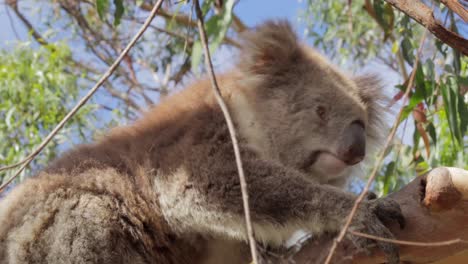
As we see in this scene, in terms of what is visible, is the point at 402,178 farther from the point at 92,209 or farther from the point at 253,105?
the point at 92,209

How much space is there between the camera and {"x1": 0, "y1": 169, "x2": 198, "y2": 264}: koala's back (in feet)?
6.75

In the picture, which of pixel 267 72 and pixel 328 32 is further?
pixel 328 32

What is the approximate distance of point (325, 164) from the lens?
8.42ft

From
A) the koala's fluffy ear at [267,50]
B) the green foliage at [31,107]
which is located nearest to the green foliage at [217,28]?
the koala's fluffy ear at [267,50]

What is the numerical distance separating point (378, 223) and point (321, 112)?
0.92 m

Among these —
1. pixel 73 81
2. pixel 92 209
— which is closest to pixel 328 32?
pixel 73 81

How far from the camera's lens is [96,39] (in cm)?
762

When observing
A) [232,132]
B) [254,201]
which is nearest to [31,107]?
[254,201]

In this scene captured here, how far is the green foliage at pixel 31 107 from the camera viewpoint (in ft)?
16.9

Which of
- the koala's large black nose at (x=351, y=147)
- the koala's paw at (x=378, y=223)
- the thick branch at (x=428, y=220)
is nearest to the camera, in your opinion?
the thick branch at (x=428, y=220)

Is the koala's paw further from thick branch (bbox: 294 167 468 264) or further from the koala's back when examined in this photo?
the koala's back

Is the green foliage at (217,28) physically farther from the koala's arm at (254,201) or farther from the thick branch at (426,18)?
the thick branch at (426,18)

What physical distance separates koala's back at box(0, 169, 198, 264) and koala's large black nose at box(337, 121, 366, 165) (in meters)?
0.72

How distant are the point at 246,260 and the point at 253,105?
641 mm
